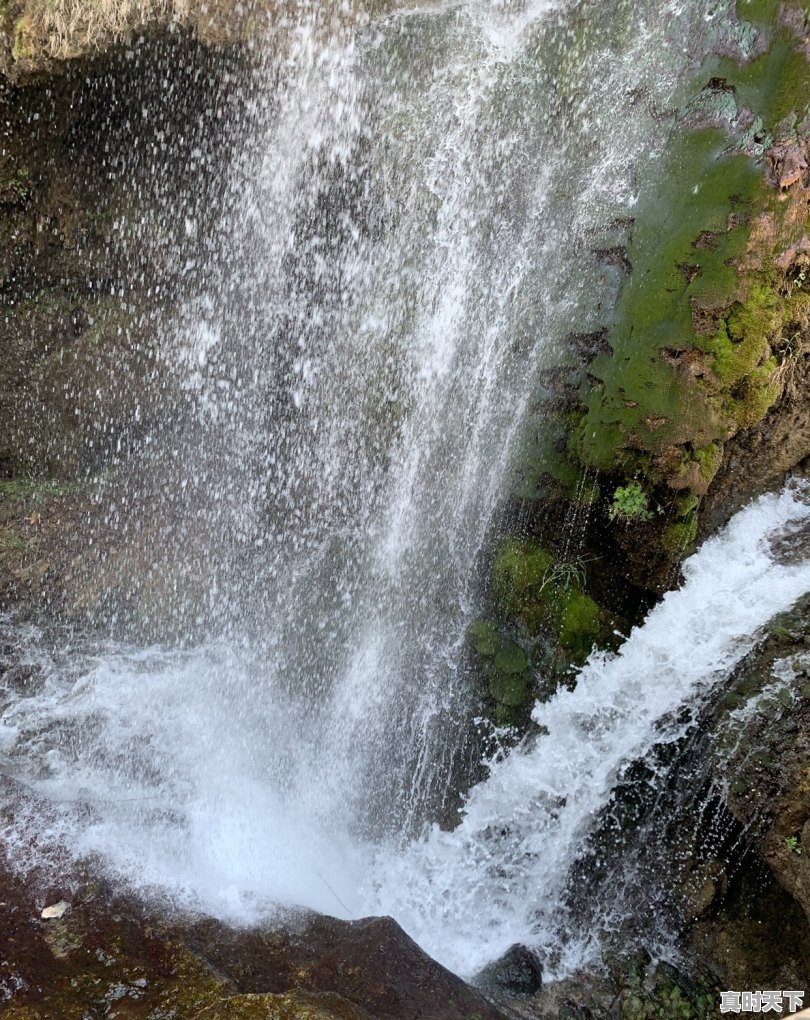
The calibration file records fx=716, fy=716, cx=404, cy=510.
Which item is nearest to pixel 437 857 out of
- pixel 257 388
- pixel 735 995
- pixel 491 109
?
pixel 735 995

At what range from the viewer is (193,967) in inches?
140

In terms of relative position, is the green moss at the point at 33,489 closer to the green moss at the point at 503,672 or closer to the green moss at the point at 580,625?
the green moss at the point at 503,672

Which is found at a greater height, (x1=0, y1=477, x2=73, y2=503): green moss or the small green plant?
the small green plant

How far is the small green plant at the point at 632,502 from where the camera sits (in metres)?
5.01

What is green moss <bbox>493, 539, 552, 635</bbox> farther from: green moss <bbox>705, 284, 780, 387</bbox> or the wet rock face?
the wet rock face

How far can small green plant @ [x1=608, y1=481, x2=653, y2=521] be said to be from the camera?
501cm

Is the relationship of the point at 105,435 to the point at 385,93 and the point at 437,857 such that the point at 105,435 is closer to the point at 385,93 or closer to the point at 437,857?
the point at 385,93

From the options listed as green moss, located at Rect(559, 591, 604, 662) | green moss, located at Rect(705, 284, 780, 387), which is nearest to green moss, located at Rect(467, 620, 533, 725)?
green moss, located at Rect(559, 591, 604, 662)

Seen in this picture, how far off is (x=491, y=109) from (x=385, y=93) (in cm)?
78

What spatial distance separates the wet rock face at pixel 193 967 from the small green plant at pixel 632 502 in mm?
3060

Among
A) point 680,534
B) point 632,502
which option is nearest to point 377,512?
point 632,502

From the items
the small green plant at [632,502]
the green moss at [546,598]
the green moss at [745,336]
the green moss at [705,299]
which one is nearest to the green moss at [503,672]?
the green moss at [546,598]

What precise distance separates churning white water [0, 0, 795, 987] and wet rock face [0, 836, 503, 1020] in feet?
1.19

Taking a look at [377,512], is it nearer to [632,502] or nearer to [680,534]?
[632,502]
